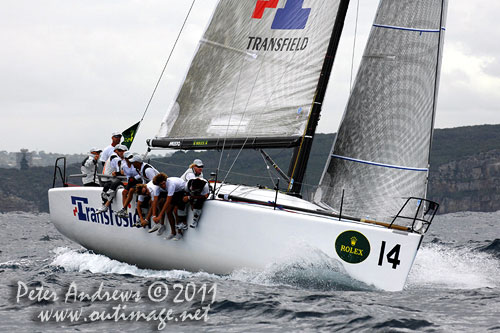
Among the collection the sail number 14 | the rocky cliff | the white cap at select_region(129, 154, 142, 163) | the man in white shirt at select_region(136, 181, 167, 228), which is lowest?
the sail number 14

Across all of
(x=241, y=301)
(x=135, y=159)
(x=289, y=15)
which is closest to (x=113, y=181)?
(x=135, y=159)

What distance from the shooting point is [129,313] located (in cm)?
686

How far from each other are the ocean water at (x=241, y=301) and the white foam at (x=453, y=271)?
44 millimetres

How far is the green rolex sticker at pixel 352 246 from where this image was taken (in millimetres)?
8359

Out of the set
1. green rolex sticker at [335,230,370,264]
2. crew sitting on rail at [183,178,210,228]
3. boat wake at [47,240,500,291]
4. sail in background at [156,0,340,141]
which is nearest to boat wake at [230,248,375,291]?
boat wake at [47,240,500,291]

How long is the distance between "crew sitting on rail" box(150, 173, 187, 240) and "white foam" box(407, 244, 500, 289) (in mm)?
3106

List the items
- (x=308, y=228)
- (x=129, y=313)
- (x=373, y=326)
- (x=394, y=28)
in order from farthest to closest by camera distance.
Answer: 1. (x=394, y=28)
2. (x=308, y=228)
3. (x=129, y=313)
4. (x=373, y=326)

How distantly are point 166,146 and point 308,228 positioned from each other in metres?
3.18

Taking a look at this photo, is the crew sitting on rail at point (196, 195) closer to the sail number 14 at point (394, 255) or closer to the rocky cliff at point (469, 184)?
the sail number 14 at point (394, 255)

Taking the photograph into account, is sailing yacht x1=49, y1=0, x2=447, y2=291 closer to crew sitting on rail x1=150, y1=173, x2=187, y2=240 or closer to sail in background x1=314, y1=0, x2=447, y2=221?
sail in background x1=314, y1=0, x2=447, y2=221

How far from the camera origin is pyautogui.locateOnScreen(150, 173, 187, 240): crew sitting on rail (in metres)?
9.19

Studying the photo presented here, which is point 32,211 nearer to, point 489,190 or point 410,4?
point 489,190

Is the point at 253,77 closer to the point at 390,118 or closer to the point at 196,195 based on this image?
the point at 390,118

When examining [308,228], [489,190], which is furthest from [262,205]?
[489,190]
